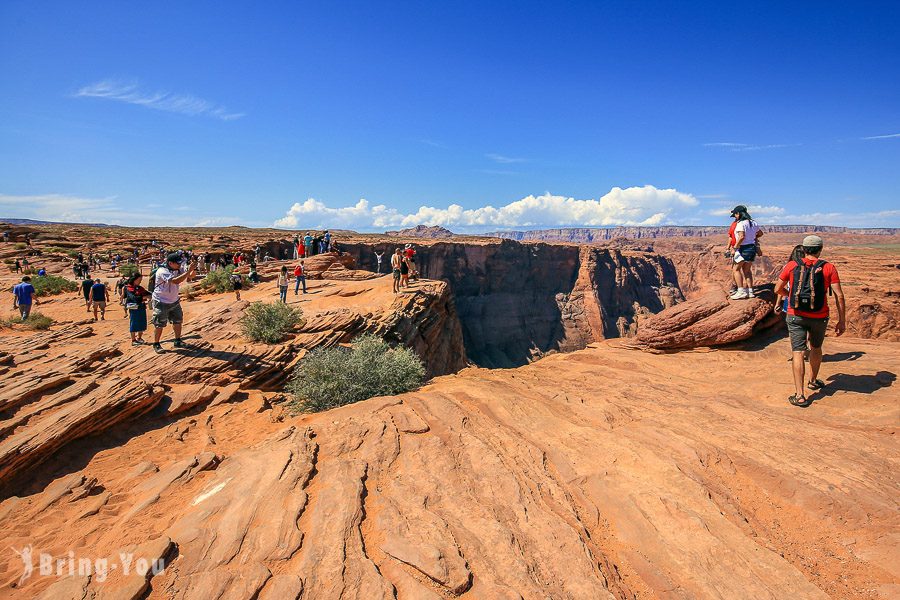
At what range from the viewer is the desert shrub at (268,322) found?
32.3ft

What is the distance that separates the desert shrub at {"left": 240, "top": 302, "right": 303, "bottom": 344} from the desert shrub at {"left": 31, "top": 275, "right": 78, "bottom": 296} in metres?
17.1

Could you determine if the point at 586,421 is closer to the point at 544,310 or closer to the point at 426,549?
the point at 426,549

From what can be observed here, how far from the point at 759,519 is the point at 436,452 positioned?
9.22 ft

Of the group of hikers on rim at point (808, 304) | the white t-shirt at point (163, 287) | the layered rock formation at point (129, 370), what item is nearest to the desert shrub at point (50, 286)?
the layered rock formation at point (129, 370)

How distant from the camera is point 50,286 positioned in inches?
812

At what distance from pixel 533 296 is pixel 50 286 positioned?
2248 inches

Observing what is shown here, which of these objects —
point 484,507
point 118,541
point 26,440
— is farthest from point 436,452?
point 26,440

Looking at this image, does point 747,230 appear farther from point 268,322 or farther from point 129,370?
point 129,370

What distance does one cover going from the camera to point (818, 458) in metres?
4.08

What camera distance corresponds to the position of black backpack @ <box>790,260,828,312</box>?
5422 mm

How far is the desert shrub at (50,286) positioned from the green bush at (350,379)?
20882 millimetres

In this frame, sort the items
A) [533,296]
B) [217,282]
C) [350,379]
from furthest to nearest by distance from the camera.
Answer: [533,296] → [217,282] → [350,379]

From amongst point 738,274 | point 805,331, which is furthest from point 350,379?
point 738,274

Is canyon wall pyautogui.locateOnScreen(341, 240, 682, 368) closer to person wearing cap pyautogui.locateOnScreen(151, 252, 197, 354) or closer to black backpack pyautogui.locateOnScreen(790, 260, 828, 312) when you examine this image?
person wearing cap pyautogui.locateOnScreen(151, 252, 197, 354)
